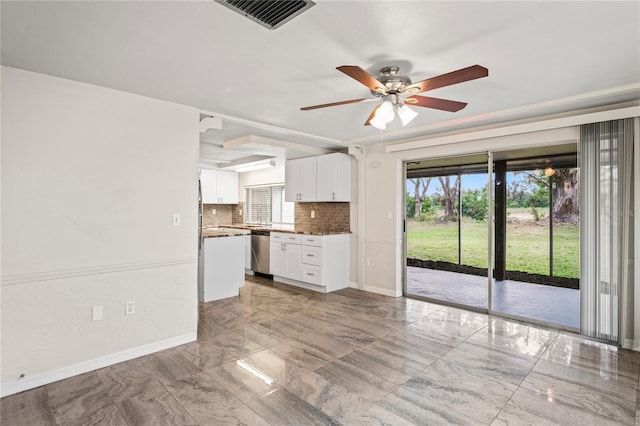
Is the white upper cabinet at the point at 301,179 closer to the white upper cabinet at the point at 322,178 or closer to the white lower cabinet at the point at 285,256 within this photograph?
the white upper cabinet at the point at 322,178

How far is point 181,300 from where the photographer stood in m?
3.26

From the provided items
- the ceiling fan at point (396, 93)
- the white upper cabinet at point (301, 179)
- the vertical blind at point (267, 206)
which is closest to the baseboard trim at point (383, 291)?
the white upper cabinet at point (301, 179)

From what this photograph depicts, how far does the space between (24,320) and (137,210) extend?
1114 mm

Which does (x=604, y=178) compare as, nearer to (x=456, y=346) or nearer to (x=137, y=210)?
(x=456, y=346)

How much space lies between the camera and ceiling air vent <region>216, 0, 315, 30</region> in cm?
167

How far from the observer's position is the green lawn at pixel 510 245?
413 centimetres

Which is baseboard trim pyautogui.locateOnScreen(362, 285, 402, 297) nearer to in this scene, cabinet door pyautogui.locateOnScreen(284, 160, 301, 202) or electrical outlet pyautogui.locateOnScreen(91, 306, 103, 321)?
cabinet door pyautogui.locateOnScreen(284, 160, 301, 202)

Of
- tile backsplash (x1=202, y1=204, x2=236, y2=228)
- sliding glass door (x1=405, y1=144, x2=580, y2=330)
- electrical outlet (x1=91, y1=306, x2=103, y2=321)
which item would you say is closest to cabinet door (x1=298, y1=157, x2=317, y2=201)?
sliding glass door (x1=405, y1=144, x2=580, y2=330)

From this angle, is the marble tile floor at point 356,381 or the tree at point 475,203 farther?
the tree at point 475,203

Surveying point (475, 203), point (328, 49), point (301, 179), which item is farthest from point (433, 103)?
point (301, 179)

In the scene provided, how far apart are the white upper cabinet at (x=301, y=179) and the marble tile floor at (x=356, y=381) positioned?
100 inches

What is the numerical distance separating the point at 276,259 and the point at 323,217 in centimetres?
114

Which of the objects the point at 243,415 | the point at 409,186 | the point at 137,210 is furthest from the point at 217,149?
the point at 243,415

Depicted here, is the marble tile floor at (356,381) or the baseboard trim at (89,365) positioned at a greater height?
the baseboard trim at (89,365)
